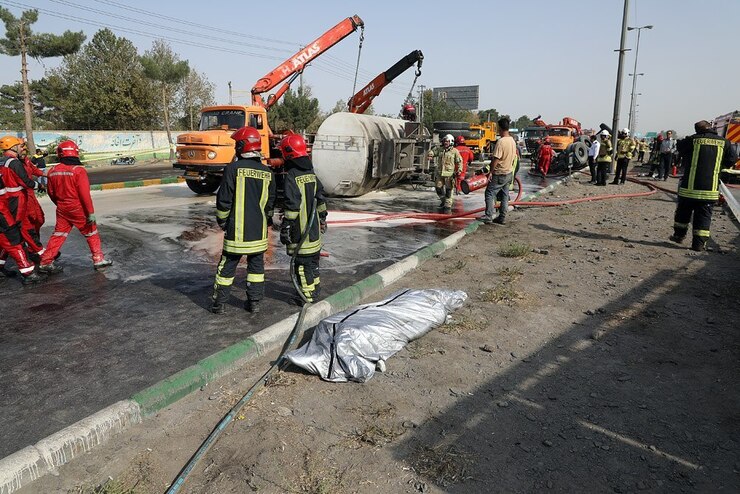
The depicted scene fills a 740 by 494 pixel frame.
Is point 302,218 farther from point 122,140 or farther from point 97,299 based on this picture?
point 122,140

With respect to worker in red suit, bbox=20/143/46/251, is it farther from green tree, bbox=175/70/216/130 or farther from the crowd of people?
green tree, bbox=175/70/216/130

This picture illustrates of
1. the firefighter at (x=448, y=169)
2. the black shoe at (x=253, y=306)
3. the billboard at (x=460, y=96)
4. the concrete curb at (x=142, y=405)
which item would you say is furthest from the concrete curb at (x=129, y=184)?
the billboard at (x=460, y=96)

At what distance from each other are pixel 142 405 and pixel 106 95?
3856cm

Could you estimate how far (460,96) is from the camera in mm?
65562

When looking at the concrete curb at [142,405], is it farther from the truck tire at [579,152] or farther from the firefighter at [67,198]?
the truck tire at [579,152]

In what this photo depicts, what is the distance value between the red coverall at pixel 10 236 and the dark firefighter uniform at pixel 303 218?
133 inches

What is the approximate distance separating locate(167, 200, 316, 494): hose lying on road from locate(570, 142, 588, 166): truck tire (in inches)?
753

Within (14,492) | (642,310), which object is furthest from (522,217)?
(14,492)

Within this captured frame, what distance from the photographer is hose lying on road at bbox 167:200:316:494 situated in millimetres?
2414

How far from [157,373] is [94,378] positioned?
42 centimetres

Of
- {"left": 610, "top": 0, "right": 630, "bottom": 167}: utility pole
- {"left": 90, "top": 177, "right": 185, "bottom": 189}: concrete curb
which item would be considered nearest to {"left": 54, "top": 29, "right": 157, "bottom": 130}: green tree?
{"left": 90, "top": 177, "right": 185, "bottom": 189}: concrete curb

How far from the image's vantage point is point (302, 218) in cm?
469

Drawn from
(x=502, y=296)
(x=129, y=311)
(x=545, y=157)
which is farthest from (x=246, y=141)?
(x=545, y=157)

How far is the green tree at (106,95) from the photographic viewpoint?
35.1m
